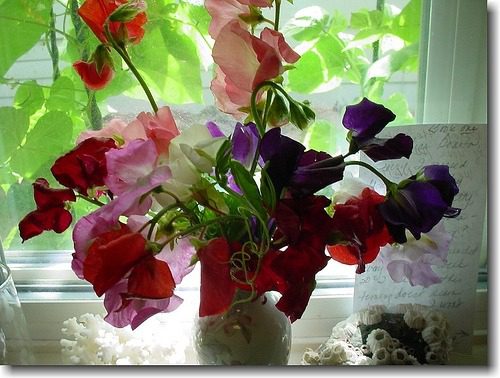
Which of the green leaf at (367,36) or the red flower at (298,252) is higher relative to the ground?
the green leaf at (367,36)

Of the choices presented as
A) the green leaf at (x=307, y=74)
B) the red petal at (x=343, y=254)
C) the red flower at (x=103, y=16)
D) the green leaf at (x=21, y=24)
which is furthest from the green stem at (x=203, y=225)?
the green leaf at (x=21, y=24)

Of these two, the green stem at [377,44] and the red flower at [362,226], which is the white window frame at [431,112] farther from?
the red flower at [362,226]

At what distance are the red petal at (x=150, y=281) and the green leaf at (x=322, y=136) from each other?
1.30ft

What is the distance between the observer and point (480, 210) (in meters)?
0.87

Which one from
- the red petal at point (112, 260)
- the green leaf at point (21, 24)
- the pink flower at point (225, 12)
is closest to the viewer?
the red petal at point (112, 260)

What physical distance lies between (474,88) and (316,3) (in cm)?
24

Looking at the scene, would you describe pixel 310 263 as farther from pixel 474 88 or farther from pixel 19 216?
pixel 19 216

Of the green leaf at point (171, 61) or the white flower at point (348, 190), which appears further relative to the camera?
the green leaf at point (171, 61)

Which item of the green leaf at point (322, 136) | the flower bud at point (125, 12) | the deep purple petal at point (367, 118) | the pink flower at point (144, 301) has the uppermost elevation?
the flower bud at point (125, 12)

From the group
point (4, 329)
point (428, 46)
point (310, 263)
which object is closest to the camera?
point (310, 263)

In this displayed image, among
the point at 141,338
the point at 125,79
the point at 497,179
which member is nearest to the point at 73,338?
the point at 141,338

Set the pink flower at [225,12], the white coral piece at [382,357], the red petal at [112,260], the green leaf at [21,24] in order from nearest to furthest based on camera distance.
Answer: the red petal at [112,260], the pink flower at [225,12], the white coral piece at [382,357], the green leaf at [21,24]

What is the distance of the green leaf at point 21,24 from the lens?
0.93m

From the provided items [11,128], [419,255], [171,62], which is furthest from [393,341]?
[11,128]
